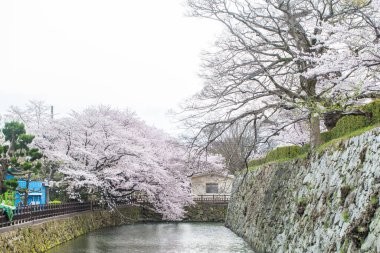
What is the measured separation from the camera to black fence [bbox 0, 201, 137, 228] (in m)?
16.0

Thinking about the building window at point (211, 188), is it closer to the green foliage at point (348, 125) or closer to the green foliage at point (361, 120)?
the green foliage at point (348, 125)

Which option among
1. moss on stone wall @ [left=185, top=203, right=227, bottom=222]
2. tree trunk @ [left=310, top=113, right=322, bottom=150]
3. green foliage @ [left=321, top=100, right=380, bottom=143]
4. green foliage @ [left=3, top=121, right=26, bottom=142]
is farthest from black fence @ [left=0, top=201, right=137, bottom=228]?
moss on stone wall @ [left=185, top=203, right=227, bottom=222]

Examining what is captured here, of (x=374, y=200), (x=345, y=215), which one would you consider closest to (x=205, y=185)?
(x=345, y=215)

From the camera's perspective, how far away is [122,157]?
96.2 feet

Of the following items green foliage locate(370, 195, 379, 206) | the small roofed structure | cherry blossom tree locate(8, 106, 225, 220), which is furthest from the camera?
the small roofed structure

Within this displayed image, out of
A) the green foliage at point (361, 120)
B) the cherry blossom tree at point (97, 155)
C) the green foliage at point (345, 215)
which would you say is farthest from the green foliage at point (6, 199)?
the green foliage at point (345, 215)

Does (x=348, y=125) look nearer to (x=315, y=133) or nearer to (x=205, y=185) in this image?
(x=315, y=133)

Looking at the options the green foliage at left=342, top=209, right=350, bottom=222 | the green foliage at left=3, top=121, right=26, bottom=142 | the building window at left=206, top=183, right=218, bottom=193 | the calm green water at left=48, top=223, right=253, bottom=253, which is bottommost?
the calm green water at left=48, top=223, right=253, bottom=253

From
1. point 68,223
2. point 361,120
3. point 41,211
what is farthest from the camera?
point 68,223

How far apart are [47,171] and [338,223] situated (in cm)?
2248

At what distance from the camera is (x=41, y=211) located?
2000 cm

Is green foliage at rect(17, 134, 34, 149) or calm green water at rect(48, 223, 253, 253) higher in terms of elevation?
green foliage at rect(17, 134, 34, 149)

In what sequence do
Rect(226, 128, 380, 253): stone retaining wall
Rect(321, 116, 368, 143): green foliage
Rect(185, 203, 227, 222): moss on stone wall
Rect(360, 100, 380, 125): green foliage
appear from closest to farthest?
Rect(226, 128, 380, 253): stone retaining wall, Rect(360, 100, 380, 125): green foliage, Rect(321, 116, 368, 143): green foliage, Rect(185, 203, 227, 222): moss on stone wall

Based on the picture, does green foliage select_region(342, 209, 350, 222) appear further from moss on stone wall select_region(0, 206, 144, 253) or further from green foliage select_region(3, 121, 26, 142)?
green foliage select_region(3, 121, 26, 142)
